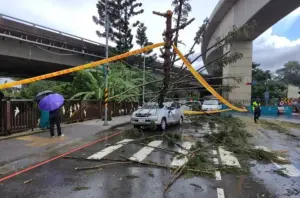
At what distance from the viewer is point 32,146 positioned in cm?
972

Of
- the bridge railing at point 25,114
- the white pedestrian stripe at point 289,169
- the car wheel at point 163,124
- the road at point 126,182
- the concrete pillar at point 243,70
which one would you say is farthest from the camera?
the concrete pillar at point 243,70

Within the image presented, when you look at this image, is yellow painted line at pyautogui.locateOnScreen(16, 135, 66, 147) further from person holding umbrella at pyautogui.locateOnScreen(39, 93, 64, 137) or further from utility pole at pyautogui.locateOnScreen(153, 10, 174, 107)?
utility pole at pyautogui.locateOnScreen(153, 10, 174, 107)

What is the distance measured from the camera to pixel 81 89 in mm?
24828

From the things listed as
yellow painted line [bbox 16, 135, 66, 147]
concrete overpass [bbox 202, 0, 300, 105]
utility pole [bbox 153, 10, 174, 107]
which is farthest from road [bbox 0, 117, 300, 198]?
concrete overpass [bbox 202, 0, 300, 105]

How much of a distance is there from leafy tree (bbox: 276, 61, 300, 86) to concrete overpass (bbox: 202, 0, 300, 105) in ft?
242

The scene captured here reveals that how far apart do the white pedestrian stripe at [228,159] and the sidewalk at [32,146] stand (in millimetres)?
5019

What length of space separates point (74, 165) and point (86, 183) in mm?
1597

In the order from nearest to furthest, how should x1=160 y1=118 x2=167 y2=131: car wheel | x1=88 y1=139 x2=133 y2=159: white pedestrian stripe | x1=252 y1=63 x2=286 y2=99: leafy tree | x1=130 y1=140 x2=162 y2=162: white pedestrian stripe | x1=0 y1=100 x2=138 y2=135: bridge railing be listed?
1. x1=130 y1=140 x2=162 y2=162: white pedestrian stripe
2. x1=88 y1=139 x2=133 y2=159: white pedestrian stripe
3. x1=0 y1=100 x2=138 y2=135: bridge railing
4. x1=160 y1=118 x2=167 y2=131: car wheel
5. x1=252 y1=63 x2=286 y2=99: leafy tree

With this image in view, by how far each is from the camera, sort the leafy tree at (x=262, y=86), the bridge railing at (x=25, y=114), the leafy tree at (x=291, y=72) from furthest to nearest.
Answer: the leafy tree at (x=291, y=72) < the leafy tree at (x=262, y=86) < the bridge railing at (x=25, y=114)

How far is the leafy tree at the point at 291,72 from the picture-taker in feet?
351

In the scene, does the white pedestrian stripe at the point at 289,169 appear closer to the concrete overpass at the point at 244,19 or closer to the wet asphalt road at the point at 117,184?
the wet asphalt road at the point at 117,184

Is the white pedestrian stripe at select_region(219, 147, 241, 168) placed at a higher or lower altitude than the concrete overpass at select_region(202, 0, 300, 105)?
lower

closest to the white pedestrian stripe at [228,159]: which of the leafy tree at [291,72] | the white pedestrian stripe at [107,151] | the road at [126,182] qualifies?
the road at [126,182]

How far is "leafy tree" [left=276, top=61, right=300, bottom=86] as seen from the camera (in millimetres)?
106863
